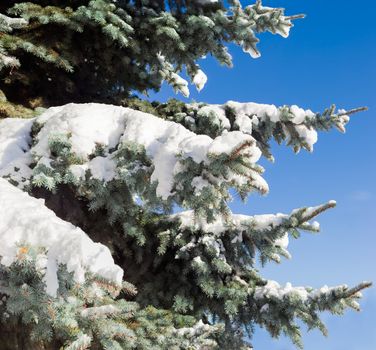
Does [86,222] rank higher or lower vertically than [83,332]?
higher

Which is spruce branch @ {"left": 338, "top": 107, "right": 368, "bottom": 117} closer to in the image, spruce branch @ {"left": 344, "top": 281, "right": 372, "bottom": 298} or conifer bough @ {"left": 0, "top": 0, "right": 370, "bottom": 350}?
conifer bough @ {"left": 0, "top": 0, "right": 370, "bottom": 350}

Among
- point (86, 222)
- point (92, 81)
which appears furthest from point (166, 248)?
point (92, 81)

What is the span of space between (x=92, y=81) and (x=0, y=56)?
7.92 ft

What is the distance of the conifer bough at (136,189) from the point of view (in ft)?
9.86

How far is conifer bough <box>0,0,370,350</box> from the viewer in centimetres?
301

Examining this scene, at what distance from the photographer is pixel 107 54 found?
6879mm

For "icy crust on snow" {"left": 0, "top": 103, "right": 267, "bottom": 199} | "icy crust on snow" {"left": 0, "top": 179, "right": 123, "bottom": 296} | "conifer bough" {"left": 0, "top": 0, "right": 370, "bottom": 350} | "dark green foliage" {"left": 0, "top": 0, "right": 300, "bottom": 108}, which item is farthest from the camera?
"dark green foliage" {"left": 0, "top": 0, "right": 300, "bottom": 108}

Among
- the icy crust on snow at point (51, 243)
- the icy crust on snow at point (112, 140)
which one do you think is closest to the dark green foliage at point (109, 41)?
the icy crust on snow at point (112, 140)

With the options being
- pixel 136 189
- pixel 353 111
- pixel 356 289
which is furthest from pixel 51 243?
pixel 353 111

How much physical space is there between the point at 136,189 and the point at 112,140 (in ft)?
1.96

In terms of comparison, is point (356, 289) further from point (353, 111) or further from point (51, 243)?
point (51, 243)

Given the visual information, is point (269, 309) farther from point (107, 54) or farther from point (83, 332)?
point (107, 54)

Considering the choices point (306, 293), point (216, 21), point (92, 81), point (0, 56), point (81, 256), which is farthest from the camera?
point (92, 81)

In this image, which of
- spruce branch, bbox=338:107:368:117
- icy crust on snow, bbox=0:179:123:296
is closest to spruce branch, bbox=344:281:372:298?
spruce branch, bbox=338:107:368:117
